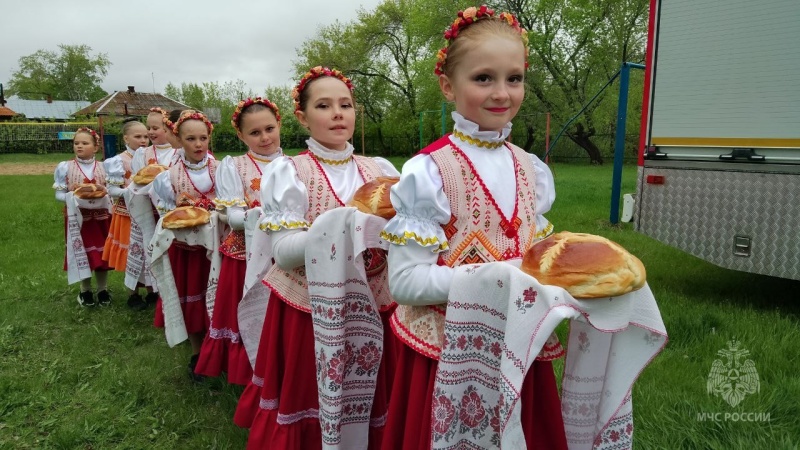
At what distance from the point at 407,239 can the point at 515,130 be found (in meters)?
29.4

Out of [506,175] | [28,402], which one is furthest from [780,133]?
[28,402]

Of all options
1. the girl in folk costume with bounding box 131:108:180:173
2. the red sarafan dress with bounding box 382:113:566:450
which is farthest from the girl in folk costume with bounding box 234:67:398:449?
the girl in folk costume with bounding box 131:108:180:173

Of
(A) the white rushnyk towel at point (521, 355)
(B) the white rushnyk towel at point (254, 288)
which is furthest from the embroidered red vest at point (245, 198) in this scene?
(A) the white rushnyk towel at point (521, 355)

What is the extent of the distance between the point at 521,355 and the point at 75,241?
6.11m

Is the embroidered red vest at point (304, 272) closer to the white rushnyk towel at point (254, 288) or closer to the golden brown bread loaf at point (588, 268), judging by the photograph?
the white rushnyk towel at point (254, 288)

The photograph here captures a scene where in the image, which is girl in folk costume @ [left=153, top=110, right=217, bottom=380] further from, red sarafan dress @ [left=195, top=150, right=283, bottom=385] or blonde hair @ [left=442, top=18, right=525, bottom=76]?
blonde hair @ [left=442, top=18, right=525, bottom=76]

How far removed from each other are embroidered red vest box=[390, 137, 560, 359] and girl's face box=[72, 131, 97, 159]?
5.82 meters

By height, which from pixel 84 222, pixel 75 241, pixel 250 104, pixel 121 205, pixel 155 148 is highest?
pixel 250 104

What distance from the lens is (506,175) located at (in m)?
1.87

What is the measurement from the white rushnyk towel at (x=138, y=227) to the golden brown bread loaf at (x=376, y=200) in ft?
10.6

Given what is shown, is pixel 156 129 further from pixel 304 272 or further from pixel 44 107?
pixel 44 107

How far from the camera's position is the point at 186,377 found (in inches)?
175

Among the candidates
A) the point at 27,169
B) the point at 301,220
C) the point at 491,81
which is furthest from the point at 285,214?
the point at 27,169

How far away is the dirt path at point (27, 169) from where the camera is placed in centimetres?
2398
